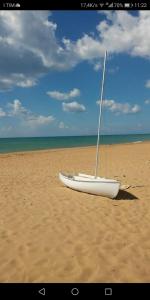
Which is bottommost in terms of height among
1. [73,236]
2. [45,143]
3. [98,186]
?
[45,143]

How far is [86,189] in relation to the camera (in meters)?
11.6

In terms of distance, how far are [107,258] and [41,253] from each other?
5.15 feet

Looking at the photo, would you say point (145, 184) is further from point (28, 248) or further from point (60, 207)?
point (28, 248)

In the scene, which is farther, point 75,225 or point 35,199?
point 35,199

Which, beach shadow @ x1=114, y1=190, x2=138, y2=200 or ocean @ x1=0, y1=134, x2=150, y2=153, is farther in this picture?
ocean @ x1=0, y1=134, x2=150, y2=153

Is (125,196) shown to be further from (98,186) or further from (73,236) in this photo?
(73,236)
